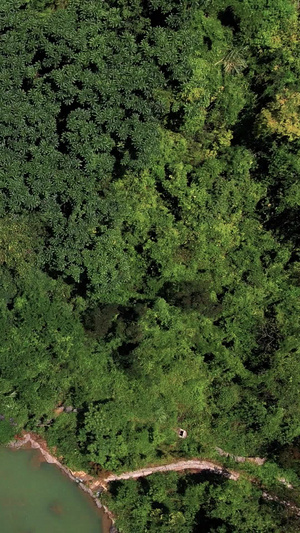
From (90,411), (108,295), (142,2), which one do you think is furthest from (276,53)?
(90,411)

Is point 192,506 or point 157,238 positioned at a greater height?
point 157,238

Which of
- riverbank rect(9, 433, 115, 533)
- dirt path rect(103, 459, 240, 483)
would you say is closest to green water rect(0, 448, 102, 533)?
riverbank rect(9, 433, 115, 533)

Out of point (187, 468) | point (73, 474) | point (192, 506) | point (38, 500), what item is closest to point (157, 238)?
point (187, 468)

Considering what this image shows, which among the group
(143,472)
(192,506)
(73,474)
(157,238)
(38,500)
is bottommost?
(38,500)

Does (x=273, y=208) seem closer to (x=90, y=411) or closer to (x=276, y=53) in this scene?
(x=276, y=53)

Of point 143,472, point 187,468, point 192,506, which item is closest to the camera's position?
point 192,506

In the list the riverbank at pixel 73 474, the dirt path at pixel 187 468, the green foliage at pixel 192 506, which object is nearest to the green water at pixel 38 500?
the riverbank at pixel 73 474

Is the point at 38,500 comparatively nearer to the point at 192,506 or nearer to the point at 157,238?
the point at 192,506

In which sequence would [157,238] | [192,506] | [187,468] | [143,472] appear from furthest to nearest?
[187,468] → [143,472] → [157,238] → [192,506]
